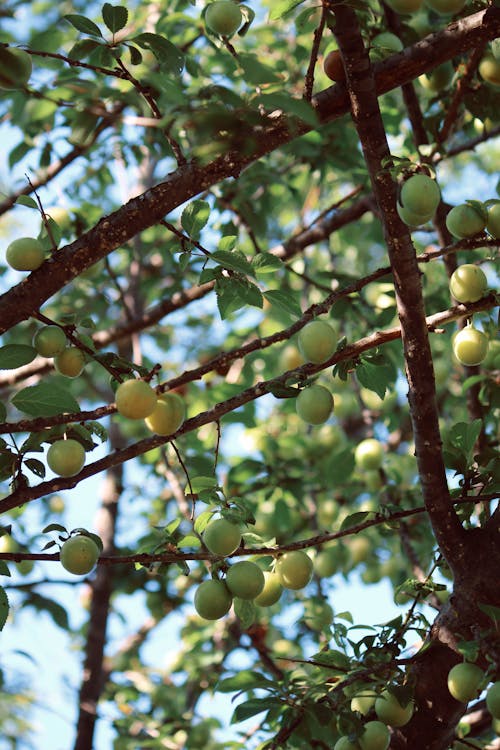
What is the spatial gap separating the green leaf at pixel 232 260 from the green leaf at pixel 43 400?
34 cm

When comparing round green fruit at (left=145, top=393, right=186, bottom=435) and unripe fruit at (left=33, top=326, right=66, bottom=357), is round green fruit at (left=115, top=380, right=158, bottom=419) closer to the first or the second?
round green fruit at (left=145, top=393, right=186, bottom=435)

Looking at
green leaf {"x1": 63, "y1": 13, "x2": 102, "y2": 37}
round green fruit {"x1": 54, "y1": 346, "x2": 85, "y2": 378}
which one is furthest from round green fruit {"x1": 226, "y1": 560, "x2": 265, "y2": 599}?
green leaf {"x1": 63, "y1": 13, "x2": 102, "y2": 37}

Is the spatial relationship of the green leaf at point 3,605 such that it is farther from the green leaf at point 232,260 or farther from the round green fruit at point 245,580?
the green leaf at point 232,260

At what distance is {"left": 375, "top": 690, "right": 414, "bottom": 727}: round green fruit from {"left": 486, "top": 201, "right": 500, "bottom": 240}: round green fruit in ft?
2.70

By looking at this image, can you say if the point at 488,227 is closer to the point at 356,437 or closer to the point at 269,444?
the point at 269,444

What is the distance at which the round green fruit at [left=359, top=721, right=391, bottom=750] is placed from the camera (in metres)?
1.31

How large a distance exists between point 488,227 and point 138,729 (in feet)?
7.91

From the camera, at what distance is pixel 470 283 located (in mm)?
1348

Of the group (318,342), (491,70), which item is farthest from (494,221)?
(491,70)

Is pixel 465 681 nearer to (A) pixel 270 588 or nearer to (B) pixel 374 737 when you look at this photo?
(B) pixel 374 737

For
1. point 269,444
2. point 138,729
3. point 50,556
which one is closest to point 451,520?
point 50,556

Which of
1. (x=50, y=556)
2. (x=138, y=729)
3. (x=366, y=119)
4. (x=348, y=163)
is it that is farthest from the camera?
(x=138, y=729)

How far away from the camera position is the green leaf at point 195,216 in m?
1.38

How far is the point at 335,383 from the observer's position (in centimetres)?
374
